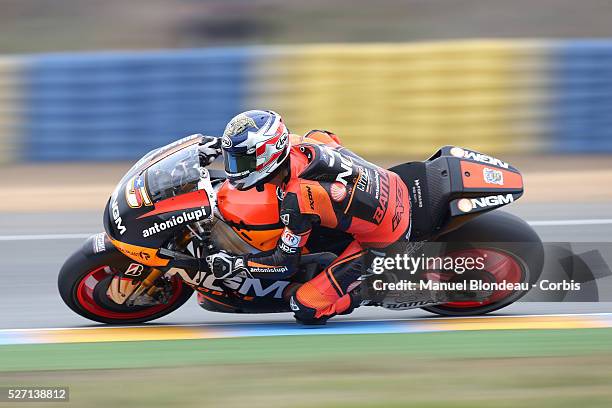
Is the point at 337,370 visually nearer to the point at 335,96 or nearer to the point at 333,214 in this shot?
the point at 333,214

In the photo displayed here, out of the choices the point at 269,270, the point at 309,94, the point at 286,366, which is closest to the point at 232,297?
the point at 269,270

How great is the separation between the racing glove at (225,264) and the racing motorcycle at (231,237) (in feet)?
0.25

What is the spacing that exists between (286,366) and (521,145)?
663cm

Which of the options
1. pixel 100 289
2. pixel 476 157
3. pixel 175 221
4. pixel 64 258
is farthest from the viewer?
pixel 64 258

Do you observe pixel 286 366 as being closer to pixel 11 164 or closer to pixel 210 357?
pixel 210 357

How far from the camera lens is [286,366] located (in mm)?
5352

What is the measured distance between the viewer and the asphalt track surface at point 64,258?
6.75m

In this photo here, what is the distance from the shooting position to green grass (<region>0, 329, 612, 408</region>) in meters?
4.87

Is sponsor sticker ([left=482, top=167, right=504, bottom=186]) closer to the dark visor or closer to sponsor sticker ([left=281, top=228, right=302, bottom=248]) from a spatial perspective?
sponsor sticker ([left=281, top=228, right=302, bottom=248])

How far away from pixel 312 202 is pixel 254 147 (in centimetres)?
46

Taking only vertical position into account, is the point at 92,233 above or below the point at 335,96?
below

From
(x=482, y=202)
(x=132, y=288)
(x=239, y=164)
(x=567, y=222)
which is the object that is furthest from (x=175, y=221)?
(x=567, y=222)

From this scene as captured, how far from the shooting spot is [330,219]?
593 centimetres

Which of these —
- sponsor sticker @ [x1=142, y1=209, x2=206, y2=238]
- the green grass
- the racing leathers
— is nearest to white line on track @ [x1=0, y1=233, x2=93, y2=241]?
the green grass
